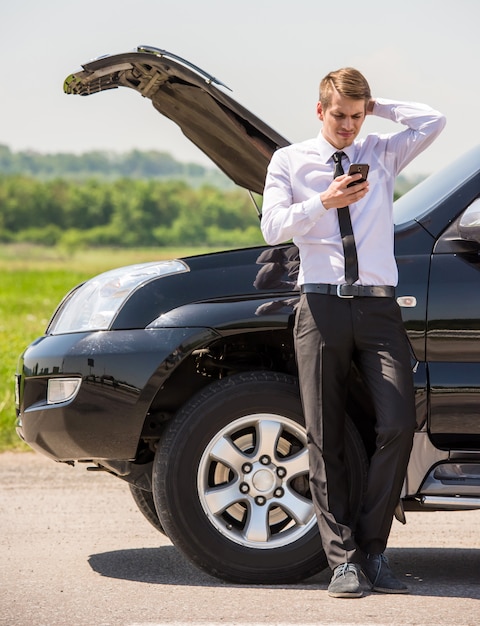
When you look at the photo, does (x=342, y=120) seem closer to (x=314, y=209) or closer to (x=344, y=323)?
(x=314, y=209)

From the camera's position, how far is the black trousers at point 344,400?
4.67 meters

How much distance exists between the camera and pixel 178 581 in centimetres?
511

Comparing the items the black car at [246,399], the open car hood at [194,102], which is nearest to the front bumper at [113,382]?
the black car at [246,399]

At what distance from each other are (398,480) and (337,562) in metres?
0.38

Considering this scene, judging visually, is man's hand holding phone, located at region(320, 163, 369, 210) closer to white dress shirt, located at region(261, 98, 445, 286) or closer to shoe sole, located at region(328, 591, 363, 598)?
white dress shirt, located at region(261, 98, 445, 286)

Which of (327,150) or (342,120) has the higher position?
(342,120)

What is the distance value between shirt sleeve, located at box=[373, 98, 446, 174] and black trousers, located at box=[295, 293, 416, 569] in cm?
61

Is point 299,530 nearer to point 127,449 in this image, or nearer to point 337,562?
point 337,562

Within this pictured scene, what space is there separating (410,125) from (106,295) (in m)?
1.39

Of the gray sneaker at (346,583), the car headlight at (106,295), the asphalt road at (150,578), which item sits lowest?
the asphalt road at (150,578)

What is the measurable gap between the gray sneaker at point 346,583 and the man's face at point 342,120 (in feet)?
5.19

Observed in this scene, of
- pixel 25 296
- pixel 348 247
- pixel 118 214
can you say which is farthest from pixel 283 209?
pixel 118 214

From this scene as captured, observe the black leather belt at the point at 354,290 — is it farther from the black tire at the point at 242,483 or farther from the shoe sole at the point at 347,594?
the shoe sole at the point at 347,594

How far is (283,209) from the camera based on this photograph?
15.2 ft
